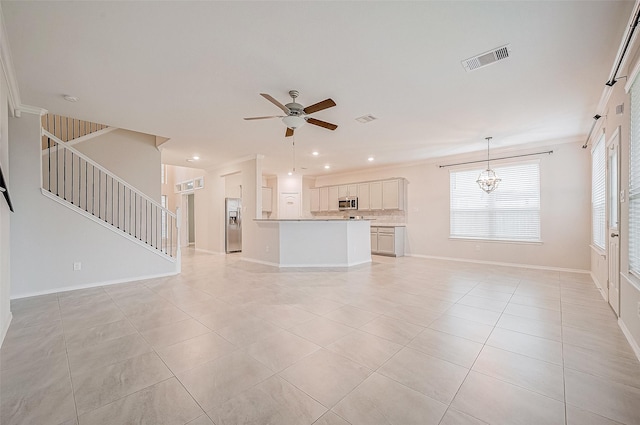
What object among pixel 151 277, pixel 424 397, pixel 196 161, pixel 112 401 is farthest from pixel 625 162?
pixel 196 161

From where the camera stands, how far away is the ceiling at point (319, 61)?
211cm

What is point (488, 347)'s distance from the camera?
7.81 feet

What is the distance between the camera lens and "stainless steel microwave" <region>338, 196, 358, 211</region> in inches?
346

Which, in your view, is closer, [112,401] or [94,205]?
[112,401]

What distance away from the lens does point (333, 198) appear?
375 inches

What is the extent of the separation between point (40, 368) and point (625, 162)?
5.50 metres

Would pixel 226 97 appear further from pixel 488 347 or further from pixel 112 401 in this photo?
pixel 488 347

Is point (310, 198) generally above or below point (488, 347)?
above

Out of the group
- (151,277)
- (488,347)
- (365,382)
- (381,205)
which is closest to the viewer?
(365,382)

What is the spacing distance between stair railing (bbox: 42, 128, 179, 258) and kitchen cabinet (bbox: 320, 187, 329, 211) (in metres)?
5.29

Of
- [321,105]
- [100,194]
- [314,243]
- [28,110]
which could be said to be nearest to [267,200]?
[314,243]

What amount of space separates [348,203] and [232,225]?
3.73 m

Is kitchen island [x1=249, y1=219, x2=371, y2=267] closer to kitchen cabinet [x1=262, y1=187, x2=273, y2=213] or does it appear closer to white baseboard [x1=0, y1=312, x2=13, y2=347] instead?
kitchen cabinet [x1=262, y1=187, x2=273, y2=213]

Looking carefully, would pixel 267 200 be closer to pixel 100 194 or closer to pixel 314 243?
pixel 314 243
